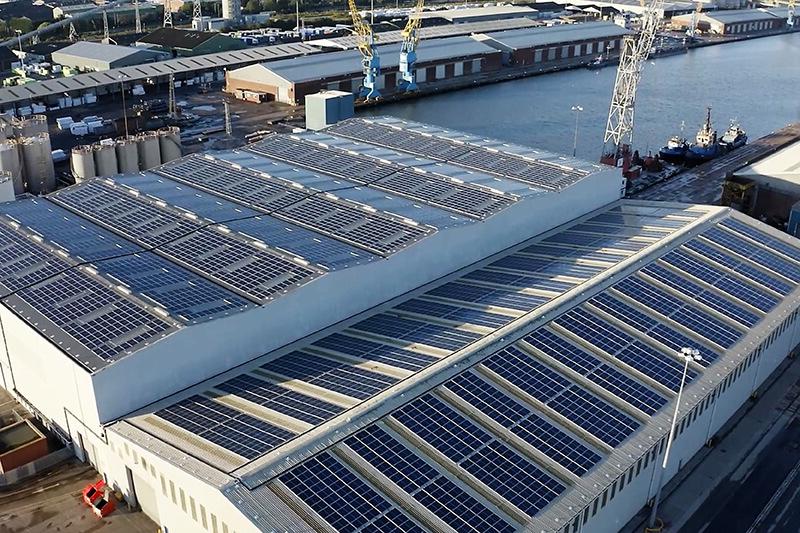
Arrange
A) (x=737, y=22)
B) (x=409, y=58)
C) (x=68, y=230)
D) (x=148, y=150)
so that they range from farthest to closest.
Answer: (x=737, y=22) → (x=409, y=58) → (x=148, y=150) → (x=68, y=230)

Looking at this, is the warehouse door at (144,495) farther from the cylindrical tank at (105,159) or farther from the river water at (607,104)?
the river water at (607,104)

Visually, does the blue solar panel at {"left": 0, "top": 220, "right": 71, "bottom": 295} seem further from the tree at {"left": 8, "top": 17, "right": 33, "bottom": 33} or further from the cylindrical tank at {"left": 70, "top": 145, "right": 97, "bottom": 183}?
the tree at {"left": 8, "top": 17, "right": 33, "bottom": 33}

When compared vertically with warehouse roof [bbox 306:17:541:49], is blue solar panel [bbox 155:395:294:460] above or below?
below

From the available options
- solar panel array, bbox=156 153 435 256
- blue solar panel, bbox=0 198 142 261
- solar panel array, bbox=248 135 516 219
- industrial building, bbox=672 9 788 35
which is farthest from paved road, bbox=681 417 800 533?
industrial building, bbox=672 9 788 35

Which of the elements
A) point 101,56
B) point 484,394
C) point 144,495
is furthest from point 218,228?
point 101,56

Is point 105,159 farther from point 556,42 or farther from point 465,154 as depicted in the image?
point 556,42
